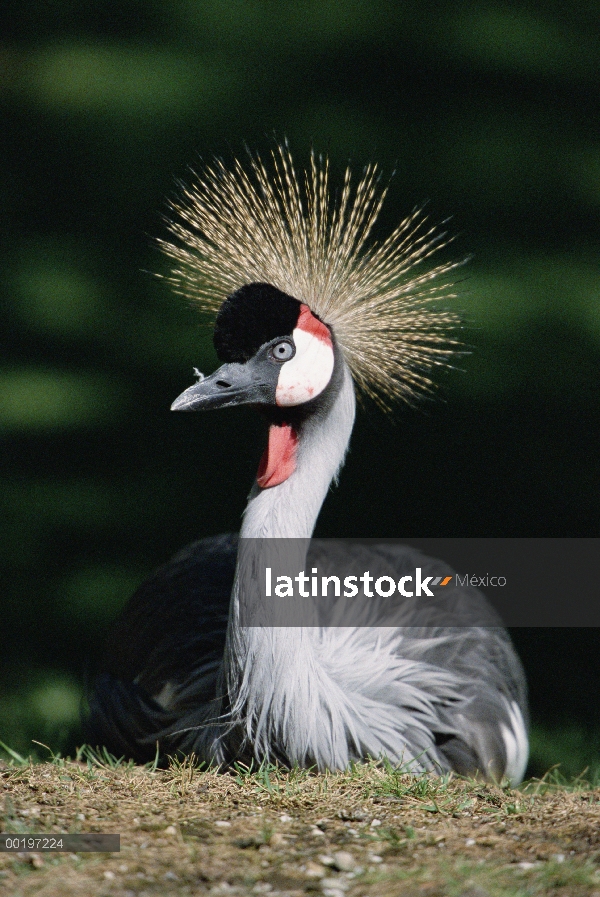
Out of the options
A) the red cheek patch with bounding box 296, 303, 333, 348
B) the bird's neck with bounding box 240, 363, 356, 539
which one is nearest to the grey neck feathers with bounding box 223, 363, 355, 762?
the bird's neck with bounding box 240, 363, 356, 539

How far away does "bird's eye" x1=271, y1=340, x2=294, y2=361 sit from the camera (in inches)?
76.5

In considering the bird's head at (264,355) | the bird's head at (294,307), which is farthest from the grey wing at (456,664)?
the bird's head at (264,355)

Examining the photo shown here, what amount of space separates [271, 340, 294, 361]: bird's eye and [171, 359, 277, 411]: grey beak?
3cm

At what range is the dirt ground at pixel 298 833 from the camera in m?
1.34

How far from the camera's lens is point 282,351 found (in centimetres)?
195

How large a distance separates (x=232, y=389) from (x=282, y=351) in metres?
0.12

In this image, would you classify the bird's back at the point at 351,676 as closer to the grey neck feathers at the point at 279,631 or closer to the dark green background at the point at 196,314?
the grey neck feathers at the point at 279,631

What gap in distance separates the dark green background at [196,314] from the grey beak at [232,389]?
1080 mm

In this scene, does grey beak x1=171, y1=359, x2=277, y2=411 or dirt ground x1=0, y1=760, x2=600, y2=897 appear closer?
→ dirt ground x1=0, y1=760, x2=600, y2=897

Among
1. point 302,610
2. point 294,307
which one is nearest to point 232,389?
point 294,307

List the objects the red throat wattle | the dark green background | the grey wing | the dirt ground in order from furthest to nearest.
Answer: the dark green background < the grey wing < the red throat wattle < the dirt ground

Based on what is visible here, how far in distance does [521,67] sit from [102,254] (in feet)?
4.13

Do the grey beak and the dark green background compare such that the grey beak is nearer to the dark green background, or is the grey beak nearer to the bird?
the bird

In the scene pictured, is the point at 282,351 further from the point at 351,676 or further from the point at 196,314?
the point at 196,314
